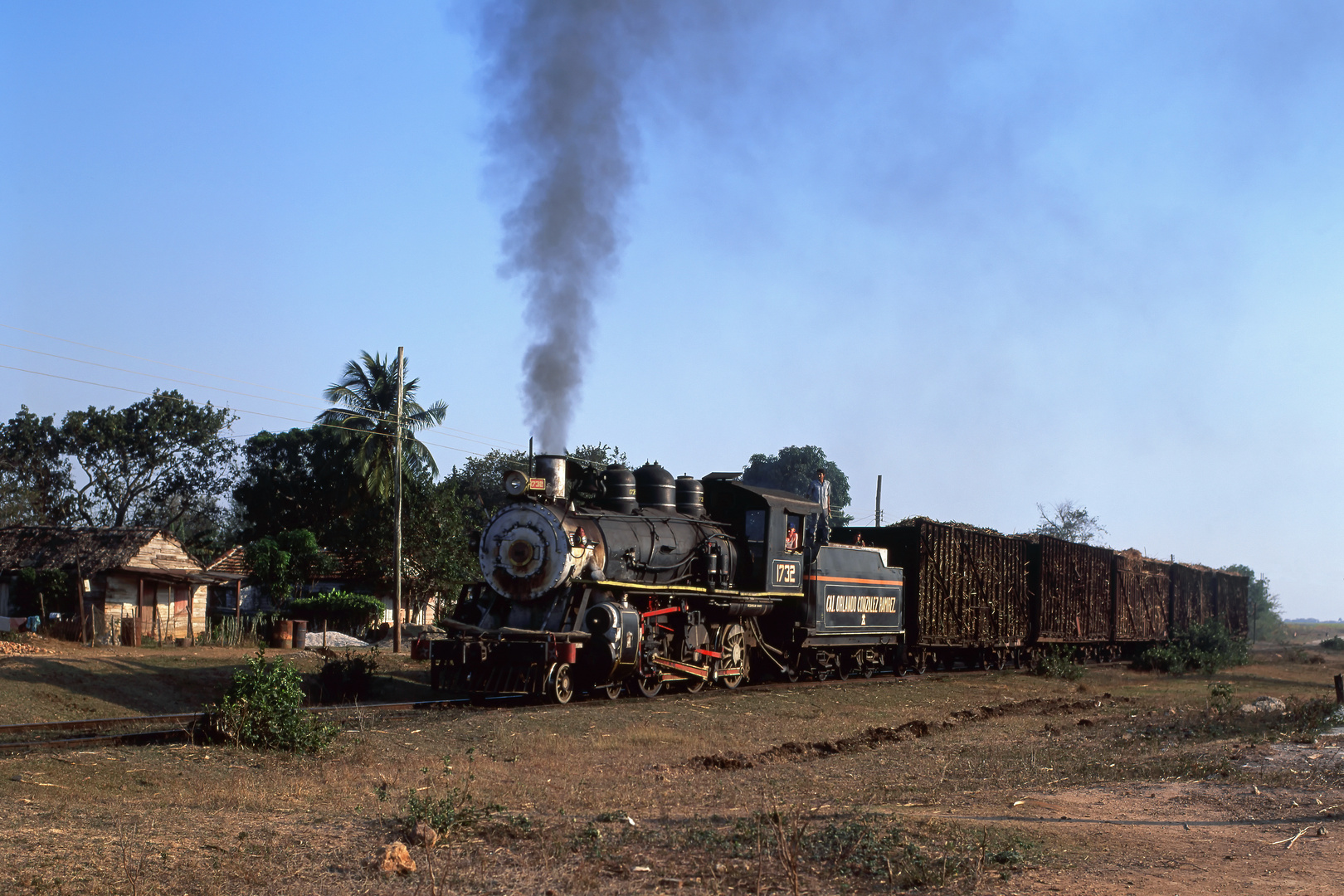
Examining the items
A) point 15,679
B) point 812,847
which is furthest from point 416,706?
point 812,847

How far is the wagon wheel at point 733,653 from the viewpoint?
18578 mm

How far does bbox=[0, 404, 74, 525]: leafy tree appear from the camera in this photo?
46844mm

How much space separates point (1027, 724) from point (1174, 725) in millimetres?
1921

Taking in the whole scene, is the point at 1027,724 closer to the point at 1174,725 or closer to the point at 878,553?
the point at 1174,725

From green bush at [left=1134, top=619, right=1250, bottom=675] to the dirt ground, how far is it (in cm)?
1498

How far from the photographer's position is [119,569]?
31125 millimetres

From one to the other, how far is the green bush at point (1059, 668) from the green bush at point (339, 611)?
65.4 feet

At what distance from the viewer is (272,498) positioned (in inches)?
1975

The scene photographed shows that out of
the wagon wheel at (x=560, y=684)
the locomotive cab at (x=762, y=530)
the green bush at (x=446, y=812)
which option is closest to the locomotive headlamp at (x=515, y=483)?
the wagon wheel at (x=560, y=684)

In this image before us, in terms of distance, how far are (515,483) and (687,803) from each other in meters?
8.04

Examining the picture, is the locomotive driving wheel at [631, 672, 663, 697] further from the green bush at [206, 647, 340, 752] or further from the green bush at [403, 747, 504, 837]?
the green bush at [403, 747, 504, 837]

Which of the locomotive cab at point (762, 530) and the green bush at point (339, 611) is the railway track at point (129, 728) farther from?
the green bush at point (339, 611)

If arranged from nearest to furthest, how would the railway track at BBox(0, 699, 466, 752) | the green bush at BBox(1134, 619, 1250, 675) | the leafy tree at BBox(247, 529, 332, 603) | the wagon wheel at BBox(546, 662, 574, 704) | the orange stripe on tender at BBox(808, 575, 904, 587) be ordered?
the railway track at BBox(0, 699, 466, 752), the wagon wheel at BBox(546, 662, 574, 704), the orange stripe on tender at BBox(808, 575, 904, 587), the green bush at BBox(1134, 619, 1250, 675), the leafy tree at BBox(247, 529, 332, 603)

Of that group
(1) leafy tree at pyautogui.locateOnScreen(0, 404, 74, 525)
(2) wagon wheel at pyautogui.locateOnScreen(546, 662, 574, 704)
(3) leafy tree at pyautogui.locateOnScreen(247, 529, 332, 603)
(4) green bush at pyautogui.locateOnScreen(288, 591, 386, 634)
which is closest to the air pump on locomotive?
(2) wagon wheel at pyautogui.locateOnScreen(546, 662, 574, 704)
